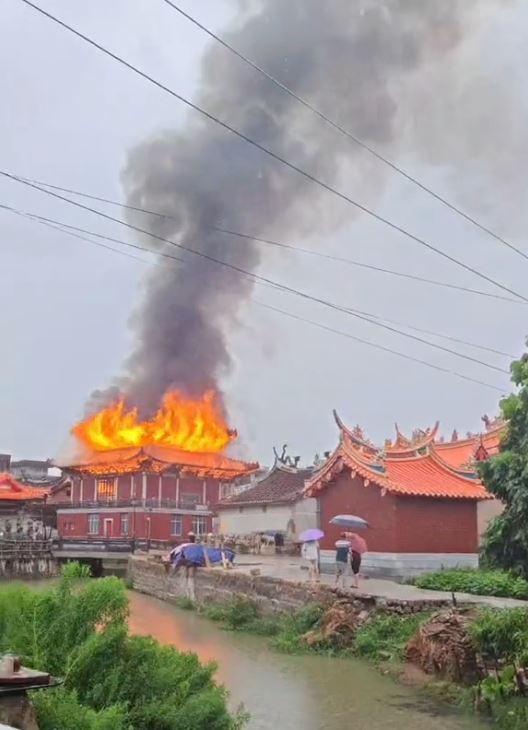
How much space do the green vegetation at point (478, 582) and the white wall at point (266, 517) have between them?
608 inches

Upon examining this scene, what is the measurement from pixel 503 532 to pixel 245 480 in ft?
108

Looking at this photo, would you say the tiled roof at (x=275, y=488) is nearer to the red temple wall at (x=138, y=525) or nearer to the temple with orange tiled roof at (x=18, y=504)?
the red temple wall at (x=138, y=525)

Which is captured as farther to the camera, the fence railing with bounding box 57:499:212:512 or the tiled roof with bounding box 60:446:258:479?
the tiled roof with bounding box 60:446:258:479

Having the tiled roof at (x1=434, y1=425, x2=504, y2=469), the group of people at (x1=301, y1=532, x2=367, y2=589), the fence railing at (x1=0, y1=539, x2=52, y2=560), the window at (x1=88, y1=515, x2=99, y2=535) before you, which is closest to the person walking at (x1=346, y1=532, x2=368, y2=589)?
the group of people at (x1=301, y1=532, x2=367, y2=589)

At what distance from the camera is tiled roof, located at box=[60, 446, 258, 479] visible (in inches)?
1598

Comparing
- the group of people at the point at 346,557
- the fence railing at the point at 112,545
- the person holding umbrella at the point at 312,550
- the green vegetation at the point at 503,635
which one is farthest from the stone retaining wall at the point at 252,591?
the fence railing at the point at 112,545

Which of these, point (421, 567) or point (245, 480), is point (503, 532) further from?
point (245, 480)

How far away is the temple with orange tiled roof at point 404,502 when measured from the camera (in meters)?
19.7

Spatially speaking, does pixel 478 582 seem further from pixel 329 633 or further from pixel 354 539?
pixel 354 539

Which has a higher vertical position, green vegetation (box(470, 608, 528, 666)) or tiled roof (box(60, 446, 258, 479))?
tiled roof (box(60, 446, 258, 479))

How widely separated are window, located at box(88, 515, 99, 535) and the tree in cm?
2894

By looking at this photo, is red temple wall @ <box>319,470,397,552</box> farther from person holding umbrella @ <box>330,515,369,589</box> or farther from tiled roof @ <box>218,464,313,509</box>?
tiled roof @ <box>218,464,313,509</box>

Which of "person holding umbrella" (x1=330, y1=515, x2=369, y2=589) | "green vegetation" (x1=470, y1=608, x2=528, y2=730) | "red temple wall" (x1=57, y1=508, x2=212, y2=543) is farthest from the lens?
"red temple wall" (x1=57, y1=508, x2=212, y2=543)

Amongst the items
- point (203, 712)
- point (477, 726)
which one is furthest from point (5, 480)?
point (203, 712)
